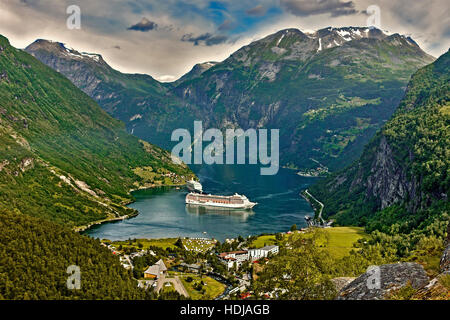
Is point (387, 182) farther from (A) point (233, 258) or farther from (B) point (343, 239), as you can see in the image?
(A) point (233, 258)

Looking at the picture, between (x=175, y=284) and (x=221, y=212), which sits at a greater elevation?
(x=221, y=212)

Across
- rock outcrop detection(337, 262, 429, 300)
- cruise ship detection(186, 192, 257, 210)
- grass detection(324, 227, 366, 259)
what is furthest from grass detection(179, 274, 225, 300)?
cruise ship detection(186, 192, 257, 210)

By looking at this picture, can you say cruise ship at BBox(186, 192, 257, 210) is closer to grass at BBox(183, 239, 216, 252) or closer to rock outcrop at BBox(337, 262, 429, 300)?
grass at BBox(183, 239, 216, 252)

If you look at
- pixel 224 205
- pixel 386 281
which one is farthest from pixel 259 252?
pixel 224 205

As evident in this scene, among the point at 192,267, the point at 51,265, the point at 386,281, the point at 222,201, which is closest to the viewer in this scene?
the point at 386,281

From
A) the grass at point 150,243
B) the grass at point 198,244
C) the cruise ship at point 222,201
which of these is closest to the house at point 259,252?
the grass at point 198,244
